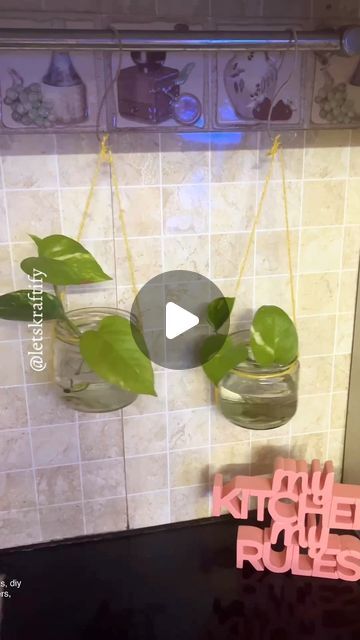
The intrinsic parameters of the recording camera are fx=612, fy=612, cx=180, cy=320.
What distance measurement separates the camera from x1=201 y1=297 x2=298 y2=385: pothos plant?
1.03 metres

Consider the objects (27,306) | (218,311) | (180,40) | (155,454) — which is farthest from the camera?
(155,454)

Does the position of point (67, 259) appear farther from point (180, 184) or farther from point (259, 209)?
point (259, 209)

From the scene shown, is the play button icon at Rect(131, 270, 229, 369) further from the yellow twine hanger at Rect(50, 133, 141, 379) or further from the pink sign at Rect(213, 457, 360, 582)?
the pink sign at Rect(213, 457, 360, 582)

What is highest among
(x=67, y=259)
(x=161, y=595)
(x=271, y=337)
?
(x=67, y=259)

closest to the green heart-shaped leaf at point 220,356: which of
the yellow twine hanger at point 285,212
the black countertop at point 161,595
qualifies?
the yellow twine hanger at point 285,212

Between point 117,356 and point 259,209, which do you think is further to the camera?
point 259,209

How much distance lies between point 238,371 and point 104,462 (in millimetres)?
325

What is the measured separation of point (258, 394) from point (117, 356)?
28cm

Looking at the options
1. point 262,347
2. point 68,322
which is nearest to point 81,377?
point 68,322

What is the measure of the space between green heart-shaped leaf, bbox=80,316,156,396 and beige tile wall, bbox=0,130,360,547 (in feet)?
0.39

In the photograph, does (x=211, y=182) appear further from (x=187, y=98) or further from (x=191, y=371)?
(x=191, y=371)

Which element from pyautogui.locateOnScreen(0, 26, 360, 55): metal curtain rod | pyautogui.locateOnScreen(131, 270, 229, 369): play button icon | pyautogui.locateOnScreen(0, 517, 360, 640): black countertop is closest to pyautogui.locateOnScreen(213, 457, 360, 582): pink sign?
pyautogui.locateOnScreen(0, 517, 360, 640): black countertop

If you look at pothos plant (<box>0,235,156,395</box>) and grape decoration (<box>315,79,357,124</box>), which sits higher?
grape decoration (<box>315,79,357,124</box>)

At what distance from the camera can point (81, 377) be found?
40.1 inches
